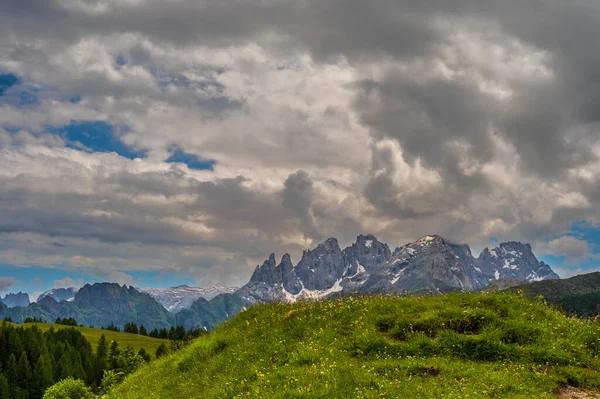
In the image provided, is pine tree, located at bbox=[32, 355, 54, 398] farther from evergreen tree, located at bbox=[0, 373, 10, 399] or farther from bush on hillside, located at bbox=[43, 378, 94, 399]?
bush on hillside, located at bbox=[43, 378, 94, 399]

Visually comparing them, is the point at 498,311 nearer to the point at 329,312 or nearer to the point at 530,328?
the point at 530,328

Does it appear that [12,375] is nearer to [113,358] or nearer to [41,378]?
[41,378]

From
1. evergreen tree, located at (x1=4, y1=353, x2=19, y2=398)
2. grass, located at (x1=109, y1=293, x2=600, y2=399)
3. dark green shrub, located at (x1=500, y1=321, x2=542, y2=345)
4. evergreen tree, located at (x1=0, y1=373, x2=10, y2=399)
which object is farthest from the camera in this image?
evergreen tree, located at (x1=4, y1=353, x2=19, y2=398)

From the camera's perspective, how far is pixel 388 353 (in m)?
17.5

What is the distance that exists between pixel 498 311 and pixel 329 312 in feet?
24.2

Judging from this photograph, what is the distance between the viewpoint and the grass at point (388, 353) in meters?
14.5

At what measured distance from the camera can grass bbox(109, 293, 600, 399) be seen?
1445 centimetres

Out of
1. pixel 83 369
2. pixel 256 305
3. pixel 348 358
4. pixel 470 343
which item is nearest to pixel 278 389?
pixel 348 358

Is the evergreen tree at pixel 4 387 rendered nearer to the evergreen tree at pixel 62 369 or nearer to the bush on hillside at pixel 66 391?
the evergreen tree at pixel 62 369

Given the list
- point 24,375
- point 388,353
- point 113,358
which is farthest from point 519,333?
point 113,358

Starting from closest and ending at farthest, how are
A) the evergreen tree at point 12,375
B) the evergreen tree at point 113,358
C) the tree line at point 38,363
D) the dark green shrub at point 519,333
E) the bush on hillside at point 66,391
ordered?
the dark green shrub at point 519,333, the bush on hillside at point 66,391, the evergreen tree at point 12,375, the tree line at point 38,363, the evergreen tree at point 113,358

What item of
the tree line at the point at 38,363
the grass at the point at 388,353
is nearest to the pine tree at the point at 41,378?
the tree line at the point at 38,363

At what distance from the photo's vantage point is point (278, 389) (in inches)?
565

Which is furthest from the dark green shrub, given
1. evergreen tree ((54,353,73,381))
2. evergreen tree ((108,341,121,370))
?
evergreen tree ((108,341,121,370))
